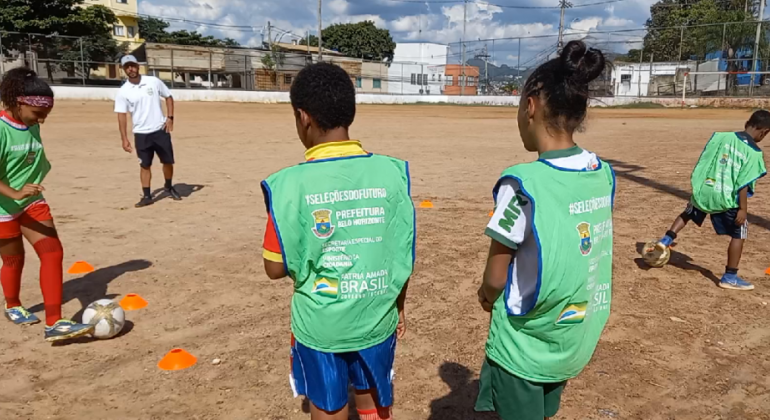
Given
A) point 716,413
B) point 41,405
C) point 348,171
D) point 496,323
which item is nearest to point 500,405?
point 496,323

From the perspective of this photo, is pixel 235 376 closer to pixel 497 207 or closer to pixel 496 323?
pixel 496 323

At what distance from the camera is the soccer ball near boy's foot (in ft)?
19.2

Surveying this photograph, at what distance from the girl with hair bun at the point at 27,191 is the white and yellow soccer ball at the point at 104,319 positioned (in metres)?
0.08

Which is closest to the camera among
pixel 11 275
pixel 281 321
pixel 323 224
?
pixel 323 224

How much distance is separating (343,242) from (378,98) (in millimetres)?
43358

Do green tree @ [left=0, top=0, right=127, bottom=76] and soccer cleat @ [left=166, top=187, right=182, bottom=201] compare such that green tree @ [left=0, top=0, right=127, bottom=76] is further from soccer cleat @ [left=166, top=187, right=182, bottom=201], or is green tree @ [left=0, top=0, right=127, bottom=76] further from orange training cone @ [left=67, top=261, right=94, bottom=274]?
orange training cone @ [left=67, top=261, right=94, bottom=274]

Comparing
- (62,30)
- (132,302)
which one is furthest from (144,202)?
(62,30)

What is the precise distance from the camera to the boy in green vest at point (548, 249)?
1896 millimetres

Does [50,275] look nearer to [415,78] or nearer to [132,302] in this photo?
[132,302]

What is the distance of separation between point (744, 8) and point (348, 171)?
53.7 metres

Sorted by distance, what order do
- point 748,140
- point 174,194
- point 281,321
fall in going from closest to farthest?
point 281,321 < point 748,140 < point 174,194

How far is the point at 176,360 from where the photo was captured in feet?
12.5

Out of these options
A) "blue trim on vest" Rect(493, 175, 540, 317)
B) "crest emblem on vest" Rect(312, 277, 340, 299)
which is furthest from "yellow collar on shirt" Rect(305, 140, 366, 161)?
"blue trim on vest" Rect(493, 175, 540, 317)

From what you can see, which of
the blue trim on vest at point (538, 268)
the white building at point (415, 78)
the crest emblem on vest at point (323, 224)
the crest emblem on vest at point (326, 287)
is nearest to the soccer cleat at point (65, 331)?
the crest emblem on vest at point (326, 287)
